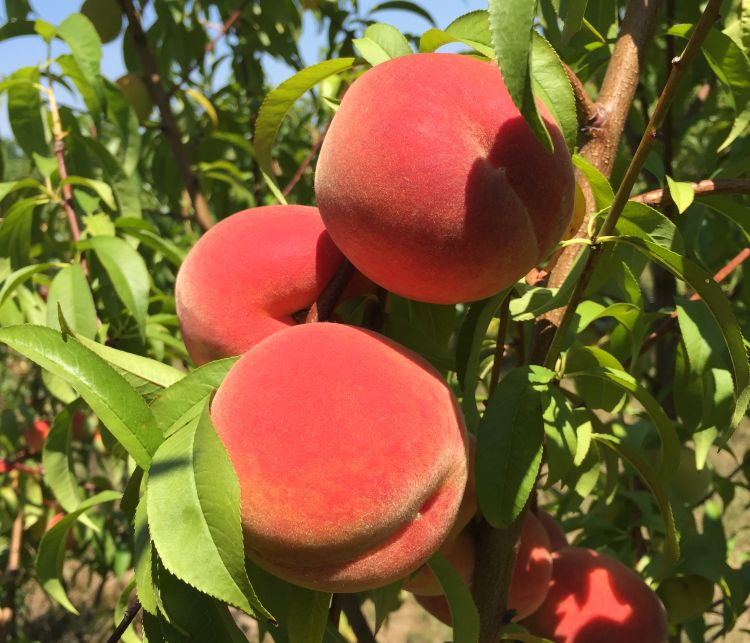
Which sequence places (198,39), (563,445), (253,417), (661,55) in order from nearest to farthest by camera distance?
(253,417), (563,445), (661,55), (198,39)

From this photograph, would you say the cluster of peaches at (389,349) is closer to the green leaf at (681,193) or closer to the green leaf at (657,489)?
the green leaf at (681,193)

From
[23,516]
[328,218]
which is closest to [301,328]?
[328,218]

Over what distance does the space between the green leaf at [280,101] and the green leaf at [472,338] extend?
207mm

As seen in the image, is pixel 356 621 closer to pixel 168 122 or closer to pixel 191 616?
pixel 191 616

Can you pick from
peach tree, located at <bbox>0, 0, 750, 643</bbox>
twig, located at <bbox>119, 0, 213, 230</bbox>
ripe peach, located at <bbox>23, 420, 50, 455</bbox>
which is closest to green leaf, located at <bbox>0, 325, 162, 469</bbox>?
peach tree, located at <bbox>0, 0, 750, 643</bbox>

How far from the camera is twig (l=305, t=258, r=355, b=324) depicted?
0.59m

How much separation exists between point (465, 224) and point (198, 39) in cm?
125

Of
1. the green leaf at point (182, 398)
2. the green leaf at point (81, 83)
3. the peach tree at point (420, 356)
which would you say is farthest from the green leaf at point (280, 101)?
the green leaf at point (81, 83)

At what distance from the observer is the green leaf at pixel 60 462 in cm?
86

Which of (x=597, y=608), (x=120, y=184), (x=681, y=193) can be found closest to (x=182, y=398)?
(x=681, y=193)

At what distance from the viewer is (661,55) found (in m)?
1.47

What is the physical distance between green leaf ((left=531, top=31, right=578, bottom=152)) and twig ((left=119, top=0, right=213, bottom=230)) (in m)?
0.83

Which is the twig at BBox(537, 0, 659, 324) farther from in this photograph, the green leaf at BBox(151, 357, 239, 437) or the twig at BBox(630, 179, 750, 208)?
the green leaf at BBox(151, 357, 239, 437)

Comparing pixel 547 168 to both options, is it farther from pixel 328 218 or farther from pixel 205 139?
pixel 205 139
